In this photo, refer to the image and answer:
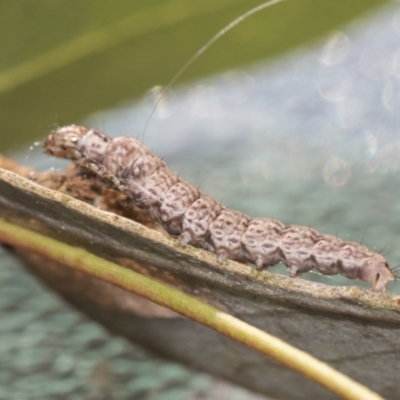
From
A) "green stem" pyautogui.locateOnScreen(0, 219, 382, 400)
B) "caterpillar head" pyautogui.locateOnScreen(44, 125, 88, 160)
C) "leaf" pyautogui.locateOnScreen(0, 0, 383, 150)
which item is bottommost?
"green stem" pyautogui.locateOnScreen(0, 219, 382, 400)

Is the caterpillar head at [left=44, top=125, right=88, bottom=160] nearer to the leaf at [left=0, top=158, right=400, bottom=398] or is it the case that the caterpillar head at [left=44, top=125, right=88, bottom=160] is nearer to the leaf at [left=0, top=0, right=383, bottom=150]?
the leaf at [left=0, top=158, right=400, bottom=398]

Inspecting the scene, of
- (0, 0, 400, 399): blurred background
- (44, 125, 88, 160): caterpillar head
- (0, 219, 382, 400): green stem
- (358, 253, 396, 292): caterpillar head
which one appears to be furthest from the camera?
(0, 0, 400, 399): blurred background

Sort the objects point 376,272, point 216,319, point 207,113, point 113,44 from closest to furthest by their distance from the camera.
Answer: point 216,319 → point 376,272 → point 113,44 → point 207,113

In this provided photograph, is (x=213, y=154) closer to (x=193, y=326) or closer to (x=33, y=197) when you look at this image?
(x=193, y=326)

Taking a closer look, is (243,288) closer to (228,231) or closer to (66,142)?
(228,231)

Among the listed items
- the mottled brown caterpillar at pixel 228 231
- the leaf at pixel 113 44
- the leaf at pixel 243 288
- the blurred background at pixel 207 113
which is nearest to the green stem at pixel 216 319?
the leaf at pixel 243 288

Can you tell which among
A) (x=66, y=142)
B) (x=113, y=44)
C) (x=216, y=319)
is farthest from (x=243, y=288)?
(x=113, y=44)

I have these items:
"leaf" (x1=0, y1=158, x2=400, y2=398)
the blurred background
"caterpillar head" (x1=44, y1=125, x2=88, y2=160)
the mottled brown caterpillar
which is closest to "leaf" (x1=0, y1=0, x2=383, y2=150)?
the blurred background
